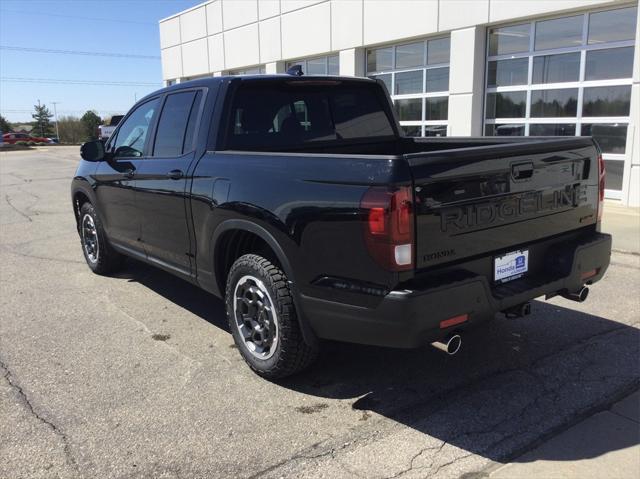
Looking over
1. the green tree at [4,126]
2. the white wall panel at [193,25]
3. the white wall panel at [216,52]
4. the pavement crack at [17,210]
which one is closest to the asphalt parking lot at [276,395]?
the pavement crack at [17,210]

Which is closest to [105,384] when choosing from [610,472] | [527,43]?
[610,472]

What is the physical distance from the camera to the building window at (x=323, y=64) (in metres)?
17.3

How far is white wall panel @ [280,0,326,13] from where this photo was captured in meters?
17.2

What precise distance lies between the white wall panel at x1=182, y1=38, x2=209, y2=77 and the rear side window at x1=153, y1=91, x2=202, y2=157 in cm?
2055

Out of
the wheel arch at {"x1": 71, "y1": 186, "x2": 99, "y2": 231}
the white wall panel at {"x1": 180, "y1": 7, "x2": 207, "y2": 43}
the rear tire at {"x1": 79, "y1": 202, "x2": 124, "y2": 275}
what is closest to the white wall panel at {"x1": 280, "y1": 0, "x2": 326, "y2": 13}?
the white wall panel at {"x1": 180, "y1": 7, "x2": 207, "y2": 43}

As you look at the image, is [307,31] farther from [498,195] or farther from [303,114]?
[498,195]

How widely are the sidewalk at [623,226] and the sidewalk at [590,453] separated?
4.57 meters

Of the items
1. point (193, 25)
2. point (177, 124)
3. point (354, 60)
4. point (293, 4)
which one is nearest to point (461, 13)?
point (354, 60)

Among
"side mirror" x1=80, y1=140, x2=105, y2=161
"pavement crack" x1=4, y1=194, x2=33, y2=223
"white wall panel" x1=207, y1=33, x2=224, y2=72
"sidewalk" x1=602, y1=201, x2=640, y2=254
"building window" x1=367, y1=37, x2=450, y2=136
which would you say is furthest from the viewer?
"white wall panel" x1=207, y1=33, x2=224, y2=72

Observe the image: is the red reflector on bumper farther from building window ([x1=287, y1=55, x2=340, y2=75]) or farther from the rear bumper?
building window ([x1=287, y1=55, x2=340, y2=75])

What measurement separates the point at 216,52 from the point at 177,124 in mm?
19998

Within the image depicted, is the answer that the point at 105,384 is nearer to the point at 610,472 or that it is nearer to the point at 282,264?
the point at 282,264

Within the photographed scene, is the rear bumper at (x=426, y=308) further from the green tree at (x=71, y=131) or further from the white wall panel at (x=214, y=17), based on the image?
the green tree at (x=71, y=131)

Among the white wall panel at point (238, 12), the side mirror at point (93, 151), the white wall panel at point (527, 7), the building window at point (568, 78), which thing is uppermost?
the white wall panel at point (238, 12)
